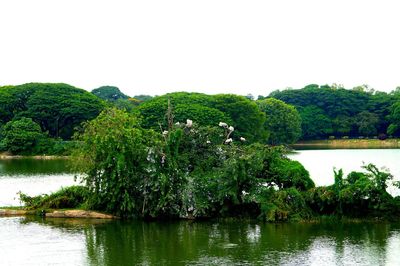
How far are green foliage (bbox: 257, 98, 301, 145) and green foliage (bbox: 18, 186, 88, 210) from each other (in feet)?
271

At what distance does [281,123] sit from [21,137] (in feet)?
169

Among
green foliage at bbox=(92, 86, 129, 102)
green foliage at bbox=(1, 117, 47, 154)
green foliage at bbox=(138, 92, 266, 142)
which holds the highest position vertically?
green foliage at bbox=(92, 86, 129, 102)

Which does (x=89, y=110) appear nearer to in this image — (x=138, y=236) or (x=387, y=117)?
(x=387, y=117)

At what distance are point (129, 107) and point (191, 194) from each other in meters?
98.7

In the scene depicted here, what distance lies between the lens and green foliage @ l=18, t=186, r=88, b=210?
33906 millimetres

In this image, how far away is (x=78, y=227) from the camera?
99.2 ft

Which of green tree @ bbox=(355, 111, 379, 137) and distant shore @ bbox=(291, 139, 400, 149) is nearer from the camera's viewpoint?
distant shore @ bbox=(291, 139, 400, 149)

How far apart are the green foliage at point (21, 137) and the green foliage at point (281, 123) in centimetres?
4624

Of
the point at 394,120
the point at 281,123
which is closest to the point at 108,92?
the point at 281,123

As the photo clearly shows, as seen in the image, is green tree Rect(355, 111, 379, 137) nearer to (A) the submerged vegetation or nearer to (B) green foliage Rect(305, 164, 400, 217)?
(A) the submerged vegetation

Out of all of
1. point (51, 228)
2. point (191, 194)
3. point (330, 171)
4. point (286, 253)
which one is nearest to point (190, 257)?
point (286, 253)

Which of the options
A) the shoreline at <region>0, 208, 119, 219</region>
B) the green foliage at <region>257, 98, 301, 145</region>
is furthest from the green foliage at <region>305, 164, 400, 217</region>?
the green foliage at <region>257, 98, 301, 145</region>

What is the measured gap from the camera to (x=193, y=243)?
2609 centimetres

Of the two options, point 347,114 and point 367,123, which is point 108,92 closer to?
point 347,114
